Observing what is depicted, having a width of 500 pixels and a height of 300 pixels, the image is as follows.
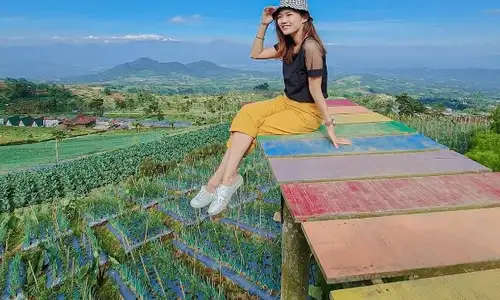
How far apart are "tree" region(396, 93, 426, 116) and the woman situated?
5.52 metres

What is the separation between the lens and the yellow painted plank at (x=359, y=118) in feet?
9.59

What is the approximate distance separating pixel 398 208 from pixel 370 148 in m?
0.84

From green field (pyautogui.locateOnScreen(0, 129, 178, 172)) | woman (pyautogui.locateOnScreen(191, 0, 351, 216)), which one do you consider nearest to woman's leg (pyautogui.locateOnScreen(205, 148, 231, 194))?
woman (pyautogui.locateOnScreen(191, 0, 351, 216))

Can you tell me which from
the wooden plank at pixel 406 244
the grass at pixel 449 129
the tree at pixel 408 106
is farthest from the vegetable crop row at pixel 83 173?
the tree at pixel 408 106

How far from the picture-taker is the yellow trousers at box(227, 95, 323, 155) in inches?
92.0

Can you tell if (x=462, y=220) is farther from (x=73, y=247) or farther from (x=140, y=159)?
(x=140, y=159)

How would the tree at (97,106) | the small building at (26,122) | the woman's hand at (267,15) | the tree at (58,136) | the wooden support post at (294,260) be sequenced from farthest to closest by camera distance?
the tree at (97,106) < the small building at (26,122) < the tree at (58,136) < the woman's hand at (267,15) < the wooden support post at (294,260)

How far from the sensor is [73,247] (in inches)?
97.4

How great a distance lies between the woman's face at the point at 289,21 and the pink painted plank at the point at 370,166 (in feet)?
3.14

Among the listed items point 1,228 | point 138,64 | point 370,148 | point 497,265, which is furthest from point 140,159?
point 138,64

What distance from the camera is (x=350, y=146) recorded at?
7.09 ft

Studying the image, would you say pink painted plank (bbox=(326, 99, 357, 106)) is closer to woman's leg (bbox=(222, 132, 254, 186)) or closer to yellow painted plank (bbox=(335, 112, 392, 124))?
yellow painted plank (bbox=(335, 112, 392, 124))

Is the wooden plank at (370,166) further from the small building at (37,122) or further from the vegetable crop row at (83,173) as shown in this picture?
the small building at (37,122)

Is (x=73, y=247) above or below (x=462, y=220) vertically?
below
